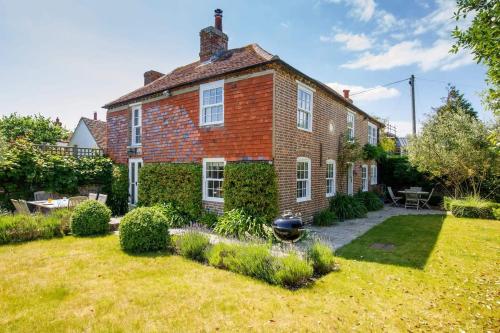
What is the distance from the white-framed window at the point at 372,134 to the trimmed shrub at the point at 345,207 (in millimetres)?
7893

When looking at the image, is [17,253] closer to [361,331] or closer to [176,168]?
[176,168]

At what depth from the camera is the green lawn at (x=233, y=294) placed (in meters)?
4.16

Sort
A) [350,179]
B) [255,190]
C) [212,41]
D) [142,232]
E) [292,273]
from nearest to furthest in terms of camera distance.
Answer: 1. [292,273]
2. [142,232]
3. [255,190]
4. [212,41]
5. [350,179]

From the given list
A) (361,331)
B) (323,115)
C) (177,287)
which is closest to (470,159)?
(323,115)

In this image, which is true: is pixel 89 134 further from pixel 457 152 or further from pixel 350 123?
pixel 457 152

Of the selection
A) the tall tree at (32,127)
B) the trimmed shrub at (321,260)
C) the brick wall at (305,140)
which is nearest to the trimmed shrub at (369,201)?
the brick wall at (305,140)

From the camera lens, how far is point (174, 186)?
12.0m

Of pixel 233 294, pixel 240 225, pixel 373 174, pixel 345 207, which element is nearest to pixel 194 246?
pixel 240 225

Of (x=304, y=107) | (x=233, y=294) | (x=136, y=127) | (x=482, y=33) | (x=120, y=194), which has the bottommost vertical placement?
(x=233, y=294)

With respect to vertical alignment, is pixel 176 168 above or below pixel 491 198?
above

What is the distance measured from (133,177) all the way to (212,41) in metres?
8.63

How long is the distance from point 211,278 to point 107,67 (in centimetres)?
1045

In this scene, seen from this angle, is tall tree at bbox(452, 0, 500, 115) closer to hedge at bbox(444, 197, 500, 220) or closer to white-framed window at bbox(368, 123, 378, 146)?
hedge at bbox(444, 197, 500, 220)

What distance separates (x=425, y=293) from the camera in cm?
520
